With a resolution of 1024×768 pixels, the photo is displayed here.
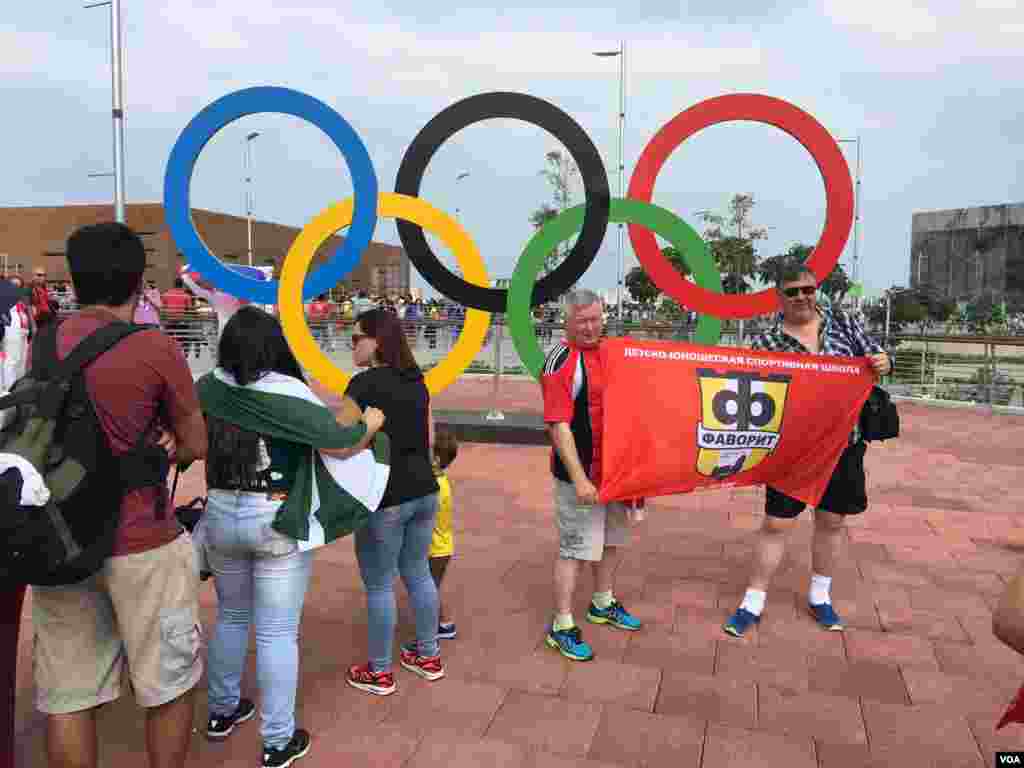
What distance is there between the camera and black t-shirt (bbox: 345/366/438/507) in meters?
2.86

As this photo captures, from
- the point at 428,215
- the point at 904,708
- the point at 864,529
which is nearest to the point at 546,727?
the point at 904,708

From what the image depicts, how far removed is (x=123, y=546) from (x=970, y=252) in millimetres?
54888

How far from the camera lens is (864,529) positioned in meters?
5.40

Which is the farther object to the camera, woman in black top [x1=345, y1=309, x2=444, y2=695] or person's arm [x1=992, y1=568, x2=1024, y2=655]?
woman in black top [x1=345, y1=309, x2=444, y2=695]

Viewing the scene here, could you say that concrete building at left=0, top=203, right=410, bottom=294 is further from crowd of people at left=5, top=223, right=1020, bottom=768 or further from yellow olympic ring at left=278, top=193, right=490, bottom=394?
crowd of people at left=5, top=223, right=1020, bottom=768

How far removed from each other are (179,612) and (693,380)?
2.37 meters

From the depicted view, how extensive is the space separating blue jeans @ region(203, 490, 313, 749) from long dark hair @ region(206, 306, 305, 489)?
0.23ft

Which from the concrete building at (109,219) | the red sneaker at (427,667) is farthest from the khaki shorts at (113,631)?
the concrete building at (109,219)

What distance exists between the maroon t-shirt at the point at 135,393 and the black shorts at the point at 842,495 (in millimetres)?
2692

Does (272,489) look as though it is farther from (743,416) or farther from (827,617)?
(827,617)

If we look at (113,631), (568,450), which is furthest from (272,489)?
(568,450)

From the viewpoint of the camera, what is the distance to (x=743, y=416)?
3.70 meters

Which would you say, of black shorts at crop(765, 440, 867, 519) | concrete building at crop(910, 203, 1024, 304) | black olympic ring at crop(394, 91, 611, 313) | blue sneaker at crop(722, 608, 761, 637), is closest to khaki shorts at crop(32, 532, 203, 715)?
blue sneaker at crop(722, 608, 761, 637)

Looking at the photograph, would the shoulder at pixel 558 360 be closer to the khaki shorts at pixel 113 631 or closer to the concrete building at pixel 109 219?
the khaki shorts at pixel 113 631
